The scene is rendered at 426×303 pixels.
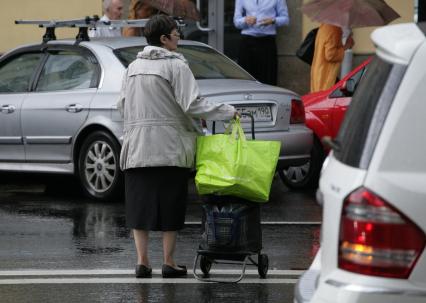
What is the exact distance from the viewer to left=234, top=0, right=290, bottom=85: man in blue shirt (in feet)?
56.4

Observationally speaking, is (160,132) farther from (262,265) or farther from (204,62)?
(204,62)

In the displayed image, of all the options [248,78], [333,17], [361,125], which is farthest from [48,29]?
[361,125]

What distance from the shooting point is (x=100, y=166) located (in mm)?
11891

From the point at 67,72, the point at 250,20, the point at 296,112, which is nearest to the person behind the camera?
the point at 296,112

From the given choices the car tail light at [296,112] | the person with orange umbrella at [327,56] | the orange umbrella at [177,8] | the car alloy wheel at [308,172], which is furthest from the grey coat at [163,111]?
the person with orange umbrella at [327,56]

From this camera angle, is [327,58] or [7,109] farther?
[327,58]

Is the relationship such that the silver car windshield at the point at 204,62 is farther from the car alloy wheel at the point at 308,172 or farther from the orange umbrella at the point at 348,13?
the orange umbrella at the point at 348,13

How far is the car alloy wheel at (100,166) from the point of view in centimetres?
1175

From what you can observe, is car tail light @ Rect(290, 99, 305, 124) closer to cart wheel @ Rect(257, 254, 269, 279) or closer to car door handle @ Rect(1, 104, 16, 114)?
car door handle @ Rect(1, 104, 16, 114)

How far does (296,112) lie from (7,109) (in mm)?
2918

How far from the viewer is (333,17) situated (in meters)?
14.8

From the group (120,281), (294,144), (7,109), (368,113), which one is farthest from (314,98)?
(368,113)

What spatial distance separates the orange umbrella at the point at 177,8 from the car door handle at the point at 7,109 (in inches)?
122

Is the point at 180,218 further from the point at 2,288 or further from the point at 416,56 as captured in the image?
the point at 416,56
